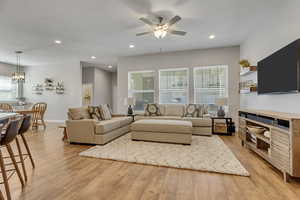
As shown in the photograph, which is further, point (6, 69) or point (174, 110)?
point (6, 69)

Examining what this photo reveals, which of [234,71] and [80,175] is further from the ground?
[234,71]

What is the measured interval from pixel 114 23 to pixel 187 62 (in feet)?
9.70

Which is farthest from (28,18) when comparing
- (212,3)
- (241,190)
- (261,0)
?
(241,190)

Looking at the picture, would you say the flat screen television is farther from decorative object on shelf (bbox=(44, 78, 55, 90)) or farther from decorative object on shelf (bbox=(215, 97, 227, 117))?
decorative object on shelf (bbox=(44, 78, 55, 90))

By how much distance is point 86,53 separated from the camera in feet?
18.2

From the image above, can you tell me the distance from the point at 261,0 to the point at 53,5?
3.61 meters

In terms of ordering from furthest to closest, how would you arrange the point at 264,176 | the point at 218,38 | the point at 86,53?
the point at 86,53 → the point at 218,38 → the point at 264,176

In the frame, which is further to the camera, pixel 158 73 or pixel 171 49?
pixel 158 73

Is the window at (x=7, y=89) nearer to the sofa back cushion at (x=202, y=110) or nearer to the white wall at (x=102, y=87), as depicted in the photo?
the white wall at (x=102, y=87)

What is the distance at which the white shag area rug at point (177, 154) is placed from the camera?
2289mm

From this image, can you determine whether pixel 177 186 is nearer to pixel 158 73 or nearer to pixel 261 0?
pixel 261 0

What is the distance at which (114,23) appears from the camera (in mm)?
3297

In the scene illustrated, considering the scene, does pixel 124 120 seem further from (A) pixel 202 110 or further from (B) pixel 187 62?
(B) pixel 187 62

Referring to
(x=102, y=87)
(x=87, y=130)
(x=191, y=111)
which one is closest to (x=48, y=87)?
(x=102, y=87)
